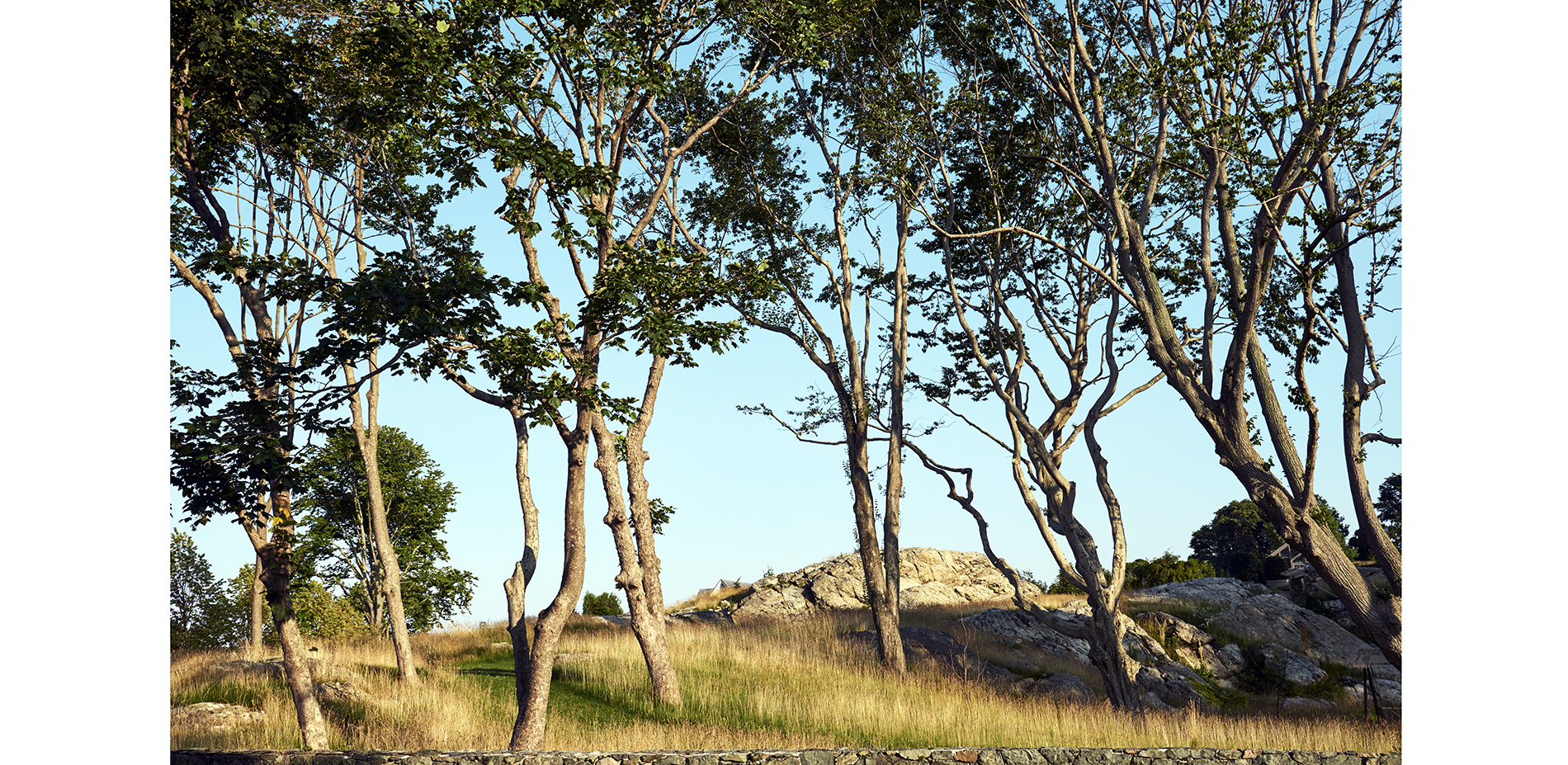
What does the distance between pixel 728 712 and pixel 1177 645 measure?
41.9 feet

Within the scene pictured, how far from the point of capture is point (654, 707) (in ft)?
43.0

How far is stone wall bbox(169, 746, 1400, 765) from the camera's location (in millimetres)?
9195

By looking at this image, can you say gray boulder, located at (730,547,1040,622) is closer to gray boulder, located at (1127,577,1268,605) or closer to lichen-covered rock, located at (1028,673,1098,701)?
gray boulder, located at (1127,577,1268,605)

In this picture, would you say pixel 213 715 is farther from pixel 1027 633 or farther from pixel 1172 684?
pixel 1172 684

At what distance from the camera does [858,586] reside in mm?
27812

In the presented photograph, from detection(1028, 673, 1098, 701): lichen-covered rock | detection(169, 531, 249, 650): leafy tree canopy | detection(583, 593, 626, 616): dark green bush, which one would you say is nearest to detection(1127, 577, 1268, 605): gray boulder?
detection(1028, 673, 1098, 701): lichen-covered rock

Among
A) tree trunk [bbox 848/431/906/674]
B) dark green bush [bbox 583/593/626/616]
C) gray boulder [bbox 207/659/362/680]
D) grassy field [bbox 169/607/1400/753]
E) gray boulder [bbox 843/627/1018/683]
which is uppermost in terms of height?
tree trunk [bbox 848/431/906/674]

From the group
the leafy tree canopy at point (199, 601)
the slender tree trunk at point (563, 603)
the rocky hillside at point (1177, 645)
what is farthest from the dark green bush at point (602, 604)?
the slender tree trunk at point (563, 603)

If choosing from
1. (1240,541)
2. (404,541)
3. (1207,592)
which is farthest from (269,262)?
(1240,541)

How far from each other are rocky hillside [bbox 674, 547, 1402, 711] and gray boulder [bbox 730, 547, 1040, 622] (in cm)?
5
